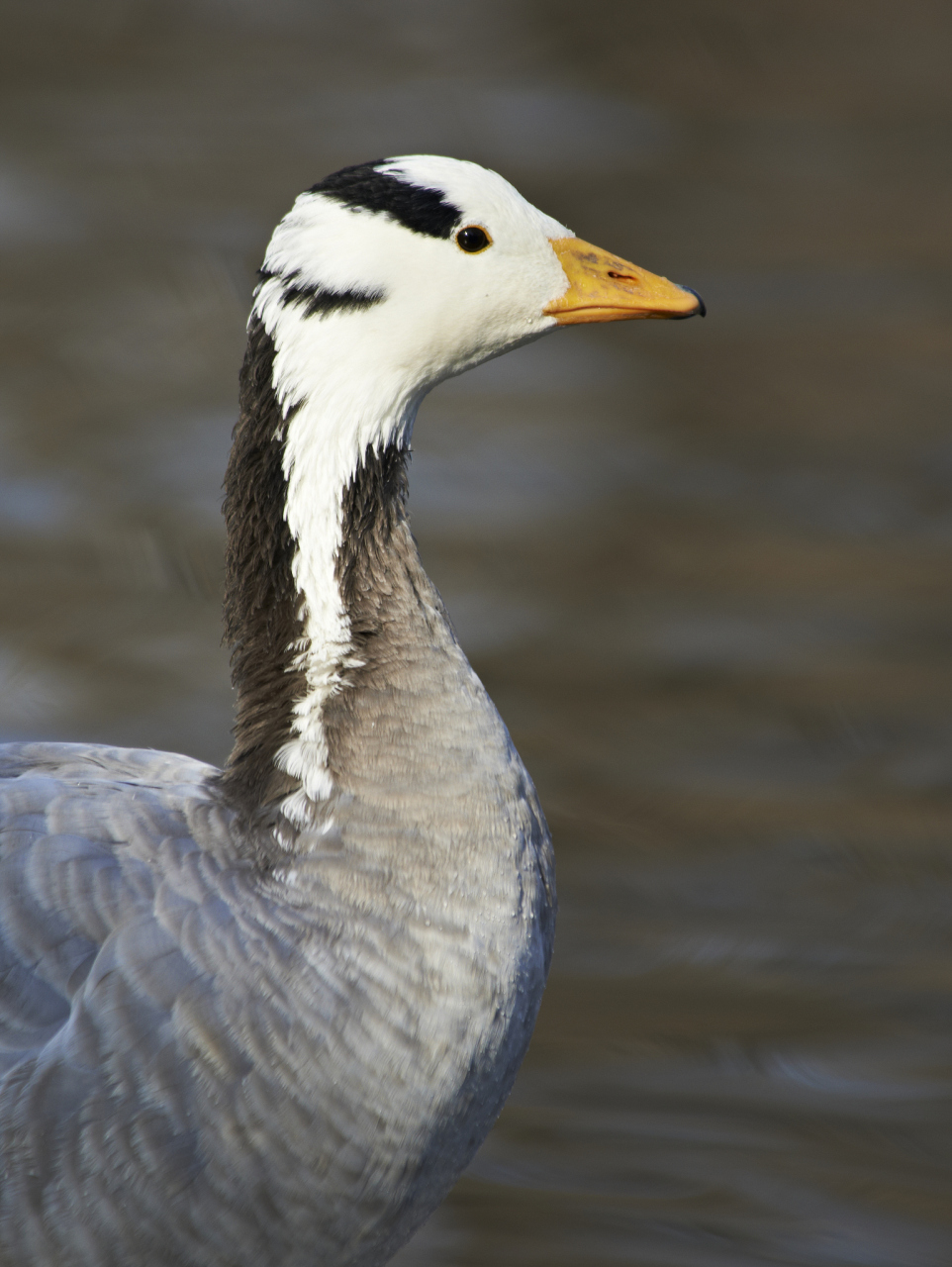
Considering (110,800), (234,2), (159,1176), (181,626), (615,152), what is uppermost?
(234,2)

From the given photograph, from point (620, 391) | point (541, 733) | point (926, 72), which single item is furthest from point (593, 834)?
point (926, 72)

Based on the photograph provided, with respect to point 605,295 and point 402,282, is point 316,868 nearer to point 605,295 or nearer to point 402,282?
point 402,282

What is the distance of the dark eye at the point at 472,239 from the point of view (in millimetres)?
3436

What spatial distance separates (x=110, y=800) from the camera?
11.1 feet

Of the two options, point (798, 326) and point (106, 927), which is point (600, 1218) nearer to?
point (106, 927)

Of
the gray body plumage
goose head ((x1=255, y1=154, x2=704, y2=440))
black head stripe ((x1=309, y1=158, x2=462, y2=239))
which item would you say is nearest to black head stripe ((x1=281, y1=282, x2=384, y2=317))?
goose head ((x1=255, y1=154, x2=704, y2=440))

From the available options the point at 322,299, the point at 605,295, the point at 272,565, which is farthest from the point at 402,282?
the point at 272,565

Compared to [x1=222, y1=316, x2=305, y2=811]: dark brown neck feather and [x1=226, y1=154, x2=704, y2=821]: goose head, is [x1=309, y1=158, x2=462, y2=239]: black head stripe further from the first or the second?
[x1=222, y1=316, x2=305, y2=811]: dark brown neck feather

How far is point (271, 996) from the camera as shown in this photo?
10.4 feet

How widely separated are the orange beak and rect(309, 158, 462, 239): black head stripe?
1.03 feet

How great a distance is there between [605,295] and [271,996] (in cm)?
152

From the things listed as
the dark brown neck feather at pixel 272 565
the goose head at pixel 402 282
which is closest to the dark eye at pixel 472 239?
the goose head at pixel 402 282

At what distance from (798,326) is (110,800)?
692cm

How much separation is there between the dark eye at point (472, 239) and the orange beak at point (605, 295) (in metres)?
0.18
